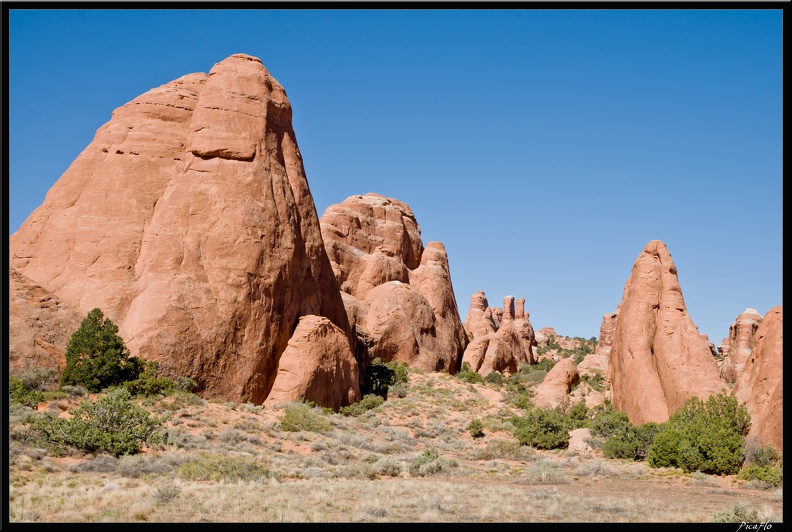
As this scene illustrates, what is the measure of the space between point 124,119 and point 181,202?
6165 mm

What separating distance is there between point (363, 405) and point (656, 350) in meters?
13.6

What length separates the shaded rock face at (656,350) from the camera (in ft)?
90.3

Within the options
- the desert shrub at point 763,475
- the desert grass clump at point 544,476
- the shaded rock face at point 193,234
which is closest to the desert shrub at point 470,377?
the shaded rock face at point 193,234

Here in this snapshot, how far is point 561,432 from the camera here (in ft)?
99.3

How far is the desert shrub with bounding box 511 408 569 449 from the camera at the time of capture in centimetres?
3003

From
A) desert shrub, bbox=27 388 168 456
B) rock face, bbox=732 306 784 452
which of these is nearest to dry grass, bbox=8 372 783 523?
desert shrub, bbox=27 388 168 456

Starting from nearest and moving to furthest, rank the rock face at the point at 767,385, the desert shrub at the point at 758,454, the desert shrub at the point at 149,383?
the desert shrub at the point at 758,454, the rock face at the point at 767,385, the desert shrub at the point at 149,383

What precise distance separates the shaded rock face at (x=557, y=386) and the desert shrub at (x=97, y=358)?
21.1 meters

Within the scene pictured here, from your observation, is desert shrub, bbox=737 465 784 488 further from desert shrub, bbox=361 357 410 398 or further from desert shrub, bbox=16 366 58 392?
desert shrub, bbox=361 357 410 398

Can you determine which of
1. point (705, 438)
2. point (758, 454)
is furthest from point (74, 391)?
point (758, 454)

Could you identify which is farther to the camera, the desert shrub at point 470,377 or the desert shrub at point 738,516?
the desert shrub at point 470,377

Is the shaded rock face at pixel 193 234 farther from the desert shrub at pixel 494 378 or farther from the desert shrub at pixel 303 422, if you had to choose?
the desert shrub at pixel 494 378

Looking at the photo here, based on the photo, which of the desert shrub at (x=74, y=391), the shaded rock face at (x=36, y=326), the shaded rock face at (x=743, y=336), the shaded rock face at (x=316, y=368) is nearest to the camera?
the desert shrub at (x=74, y=391)

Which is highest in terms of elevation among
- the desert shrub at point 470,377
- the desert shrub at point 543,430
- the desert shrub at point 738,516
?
the desert shrub at point 470,377
